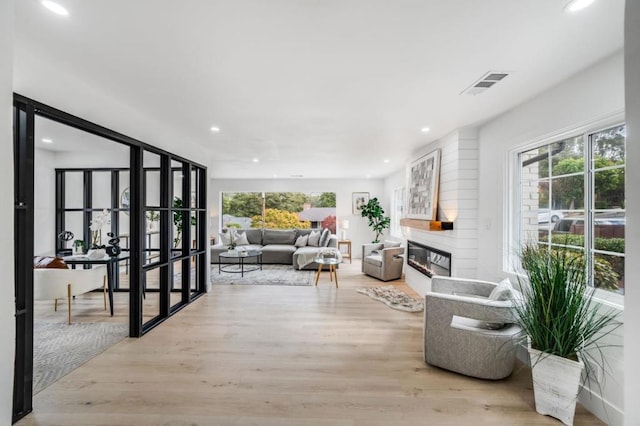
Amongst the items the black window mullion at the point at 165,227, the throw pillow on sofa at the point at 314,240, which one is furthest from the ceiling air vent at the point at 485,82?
the throw pillow on sofa at the point at 314,240

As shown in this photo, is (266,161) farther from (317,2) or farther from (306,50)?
(317,2)

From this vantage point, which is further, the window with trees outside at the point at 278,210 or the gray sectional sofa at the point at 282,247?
the window with trees outside at the point at 278,210

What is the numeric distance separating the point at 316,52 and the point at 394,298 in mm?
3774

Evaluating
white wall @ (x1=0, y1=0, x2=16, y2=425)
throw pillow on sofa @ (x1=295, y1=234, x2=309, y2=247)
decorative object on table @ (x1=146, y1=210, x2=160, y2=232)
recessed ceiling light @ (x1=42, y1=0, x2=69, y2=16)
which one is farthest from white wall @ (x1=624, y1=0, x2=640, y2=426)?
throw pillow on sofa @ (x1=295, y1=234, x2=309, y2=247)

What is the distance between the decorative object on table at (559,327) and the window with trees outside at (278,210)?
305 inches

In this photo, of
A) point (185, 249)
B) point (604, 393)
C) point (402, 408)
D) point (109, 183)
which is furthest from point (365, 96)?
point (109, 183)

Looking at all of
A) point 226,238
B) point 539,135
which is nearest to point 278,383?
point 539,135

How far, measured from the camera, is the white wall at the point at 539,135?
1.98 metres

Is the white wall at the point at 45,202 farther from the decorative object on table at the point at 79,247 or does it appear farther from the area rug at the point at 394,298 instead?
the area rug at the point at 394,298

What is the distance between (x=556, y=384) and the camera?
1974mm

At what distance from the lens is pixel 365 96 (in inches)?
108

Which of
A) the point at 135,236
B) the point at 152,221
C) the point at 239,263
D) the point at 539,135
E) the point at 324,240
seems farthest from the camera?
the point at 324,240

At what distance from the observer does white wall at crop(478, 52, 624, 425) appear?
1.98 meters

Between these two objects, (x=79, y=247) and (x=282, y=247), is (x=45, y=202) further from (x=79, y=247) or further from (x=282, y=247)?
(x=282, y=247)
